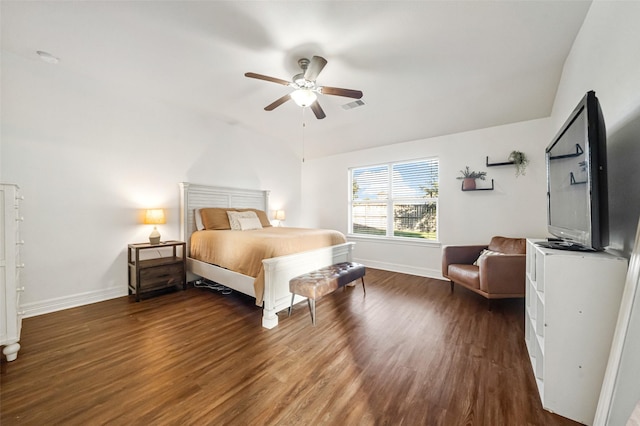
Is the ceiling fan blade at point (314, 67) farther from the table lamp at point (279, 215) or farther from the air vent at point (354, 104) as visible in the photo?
the table lamp at point (279, 215)

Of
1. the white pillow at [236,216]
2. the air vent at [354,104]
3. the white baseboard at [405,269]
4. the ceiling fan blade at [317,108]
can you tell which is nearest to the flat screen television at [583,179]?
the ceiling fan blade at [317,108]

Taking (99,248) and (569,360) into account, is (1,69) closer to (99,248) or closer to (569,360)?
(99,248)

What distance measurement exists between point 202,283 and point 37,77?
3084 millimetres

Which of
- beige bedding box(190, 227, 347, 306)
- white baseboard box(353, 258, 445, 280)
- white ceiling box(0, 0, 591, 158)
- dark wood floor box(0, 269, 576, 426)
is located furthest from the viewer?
white baseboard box(353, 258, 445, 280)

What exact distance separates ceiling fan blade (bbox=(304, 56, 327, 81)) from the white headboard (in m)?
2.65

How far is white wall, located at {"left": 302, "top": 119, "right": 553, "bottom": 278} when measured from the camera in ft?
11.0

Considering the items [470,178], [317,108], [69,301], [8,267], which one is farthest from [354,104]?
[69,301]

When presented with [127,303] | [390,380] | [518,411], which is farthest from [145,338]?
[518,411]

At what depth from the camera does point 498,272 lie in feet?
8.73

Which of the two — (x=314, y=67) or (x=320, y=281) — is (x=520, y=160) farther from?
(x=320, y=281)

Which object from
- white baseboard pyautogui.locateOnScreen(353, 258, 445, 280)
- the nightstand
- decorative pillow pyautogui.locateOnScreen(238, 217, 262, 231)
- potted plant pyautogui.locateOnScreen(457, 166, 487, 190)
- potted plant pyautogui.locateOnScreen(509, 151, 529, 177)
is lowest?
white baseboard pyautogui.locateOnScreen(353, 258, 445, 280)

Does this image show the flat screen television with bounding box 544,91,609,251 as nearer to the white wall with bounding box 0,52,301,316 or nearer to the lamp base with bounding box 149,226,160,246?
the lamp base with bounding box 149,226,160,246

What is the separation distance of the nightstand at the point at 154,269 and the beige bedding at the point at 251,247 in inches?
11.5

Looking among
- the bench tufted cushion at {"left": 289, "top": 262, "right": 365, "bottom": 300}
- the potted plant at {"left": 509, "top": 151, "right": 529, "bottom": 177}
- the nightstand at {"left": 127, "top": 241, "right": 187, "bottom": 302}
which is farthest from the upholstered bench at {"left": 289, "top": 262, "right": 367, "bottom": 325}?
the potted plant at {"left": 509, "top": 151, "right": 529, "bottom": 177}
